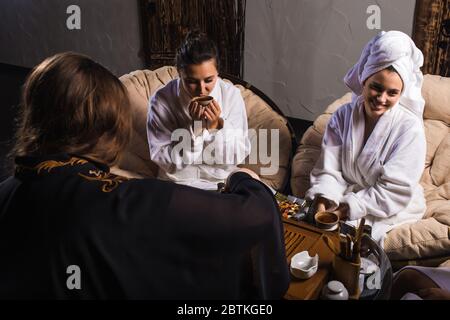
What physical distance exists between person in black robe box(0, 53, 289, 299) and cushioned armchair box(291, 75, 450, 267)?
1.19m

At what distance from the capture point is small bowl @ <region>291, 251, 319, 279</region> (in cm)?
163

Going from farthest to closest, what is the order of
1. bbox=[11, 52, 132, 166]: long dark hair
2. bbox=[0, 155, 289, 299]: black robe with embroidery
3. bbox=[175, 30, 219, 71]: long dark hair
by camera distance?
1. bbox=[175, 30, 219, 71]: long dark hair
2. bbox=[11, 52, 132, 166]: long dark hair
3. bbox=[0, 155, 289, 299]: black robe with embroidery

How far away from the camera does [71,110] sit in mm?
1263

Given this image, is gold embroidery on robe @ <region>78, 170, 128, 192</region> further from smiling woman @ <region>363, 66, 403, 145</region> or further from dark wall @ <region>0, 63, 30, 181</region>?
dark wall @ <region>0, 63, 30, 181</region>

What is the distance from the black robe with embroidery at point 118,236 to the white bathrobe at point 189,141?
52.9 inches

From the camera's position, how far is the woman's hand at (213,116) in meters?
2.46

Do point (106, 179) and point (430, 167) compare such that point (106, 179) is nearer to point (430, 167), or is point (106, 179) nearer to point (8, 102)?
point (430, 167)

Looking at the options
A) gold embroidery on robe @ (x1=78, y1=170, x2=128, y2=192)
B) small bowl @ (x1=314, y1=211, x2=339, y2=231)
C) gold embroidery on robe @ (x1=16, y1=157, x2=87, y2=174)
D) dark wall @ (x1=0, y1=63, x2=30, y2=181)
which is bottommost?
dark wall @ (x1=0, y1=63, x2=30, y2=181)

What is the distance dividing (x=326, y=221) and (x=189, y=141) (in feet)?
3.38

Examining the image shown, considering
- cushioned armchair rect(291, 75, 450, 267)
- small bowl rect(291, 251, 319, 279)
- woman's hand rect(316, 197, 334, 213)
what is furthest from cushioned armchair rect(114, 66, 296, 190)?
small bowl rect(291, 251, 319, 279)

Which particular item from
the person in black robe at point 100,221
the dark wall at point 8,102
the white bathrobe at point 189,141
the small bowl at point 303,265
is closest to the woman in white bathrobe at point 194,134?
the white bathrobe at point 189,141

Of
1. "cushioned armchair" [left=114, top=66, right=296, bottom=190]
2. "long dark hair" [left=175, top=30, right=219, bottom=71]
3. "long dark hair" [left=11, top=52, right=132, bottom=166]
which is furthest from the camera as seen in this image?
"cushioned armchair" [left=114, top=66, right=296, bottom=190]
